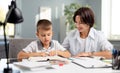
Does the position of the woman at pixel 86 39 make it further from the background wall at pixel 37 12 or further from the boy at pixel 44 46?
the background wall at pixel 37 12

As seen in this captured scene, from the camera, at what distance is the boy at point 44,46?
6.40 feet

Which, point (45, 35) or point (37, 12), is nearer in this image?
point (45, 35)

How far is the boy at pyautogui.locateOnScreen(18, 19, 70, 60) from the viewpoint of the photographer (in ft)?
6.40

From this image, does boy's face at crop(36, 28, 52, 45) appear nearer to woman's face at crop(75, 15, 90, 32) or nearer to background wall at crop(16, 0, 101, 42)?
woman's face at crop(75, 15, 90, 32)

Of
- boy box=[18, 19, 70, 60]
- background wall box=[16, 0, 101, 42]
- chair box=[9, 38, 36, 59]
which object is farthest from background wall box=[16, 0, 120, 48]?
boy box=[18, 19, 70, 60]

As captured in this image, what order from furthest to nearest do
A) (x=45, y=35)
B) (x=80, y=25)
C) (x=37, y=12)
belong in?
(x=37, y=12), (x=80, y=25), (x=45, y=35)

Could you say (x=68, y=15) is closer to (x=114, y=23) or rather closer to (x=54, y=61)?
(x=114, y=23)

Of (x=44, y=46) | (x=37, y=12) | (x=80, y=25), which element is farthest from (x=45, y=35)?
(x=37, y=12)

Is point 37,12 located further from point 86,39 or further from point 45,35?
point 45,35

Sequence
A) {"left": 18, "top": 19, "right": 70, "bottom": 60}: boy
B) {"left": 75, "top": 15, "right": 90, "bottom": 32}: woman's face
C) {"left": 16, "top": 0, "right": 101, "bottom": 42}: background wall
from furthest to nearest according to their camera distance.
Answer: {"left": 16, "top": 0, "right": 101, "bottom": 42}: background wall < {"left": 75, "top": 15, "right": 90, "bottom": 32}: woman's face < {"left": 18, "top": 19, "right": 70, "bottom": 60}: boy

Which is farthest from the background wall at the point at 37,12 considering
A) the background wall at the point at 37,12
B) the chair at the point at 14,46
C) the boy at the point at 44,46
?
the boy at the point at 44,46

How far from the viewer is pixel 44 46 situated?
2041 mm

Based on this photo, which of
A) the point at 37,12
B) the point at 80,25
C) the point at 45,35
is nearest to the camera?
the point at 45,35

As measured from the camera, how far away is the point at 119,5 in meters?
4.45
